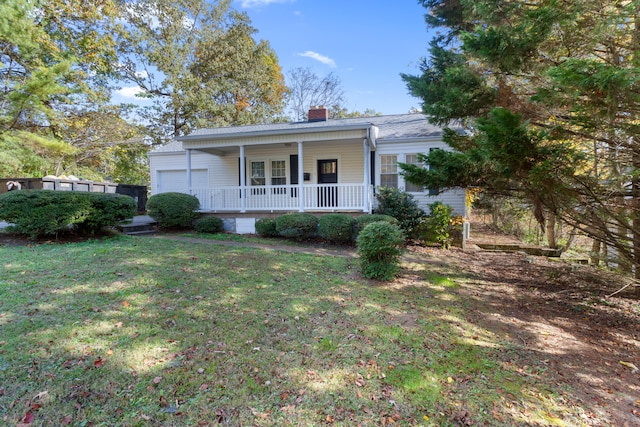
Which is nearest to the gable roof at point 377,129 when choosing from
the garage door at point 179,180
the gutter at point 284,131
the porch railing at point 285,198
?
the gutter at point 284,131

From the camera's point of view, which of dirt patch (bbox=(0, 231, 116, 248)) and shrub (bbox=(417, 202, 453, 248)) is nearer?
dirt patch (bbox=(0, 231, 116, 248))

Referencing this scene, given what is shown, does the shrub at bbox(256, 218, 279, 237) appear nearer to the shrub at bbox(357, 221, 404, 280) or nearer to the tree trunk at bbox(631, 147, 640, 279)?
the shrub at bbox(357, 221, 404, 280)

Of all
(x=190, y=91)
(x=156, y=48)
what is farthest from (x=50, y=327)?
(x=156, y=48)

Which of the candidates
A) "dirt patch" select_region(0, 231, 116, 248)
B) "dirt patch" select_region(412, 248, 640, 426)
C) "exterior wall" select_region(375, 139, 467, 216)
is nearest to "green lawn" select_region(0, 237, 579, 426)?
"dirt patch" select_region(412, 248, 640, 426)

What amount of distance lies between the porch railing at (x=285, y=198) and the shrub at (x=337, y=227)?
132 cm

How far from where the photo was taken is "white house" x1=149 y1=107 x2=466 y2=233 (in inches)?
416

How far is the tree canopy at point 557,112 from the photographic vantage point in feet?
12.8

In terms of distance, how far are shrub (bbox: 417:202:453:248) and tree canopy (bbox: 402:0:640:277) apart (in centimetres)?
342

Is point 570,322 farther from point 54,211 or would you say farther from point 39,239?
point 39,239

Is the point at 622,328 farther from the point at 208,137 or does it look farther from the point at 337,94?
the point at 337,94

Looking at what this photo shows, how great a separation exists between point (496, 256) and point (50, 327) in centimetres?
1027

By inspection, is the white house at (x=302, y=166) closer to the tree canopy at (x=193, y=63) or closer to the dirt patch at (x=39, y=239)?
the dirt patch at (x=39, y=239)

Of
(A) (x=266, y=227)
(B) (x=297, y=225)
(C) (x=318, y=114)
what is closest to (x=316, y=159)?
(C) (x=318, y=114)

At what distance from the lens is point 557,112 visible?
5707 mm
